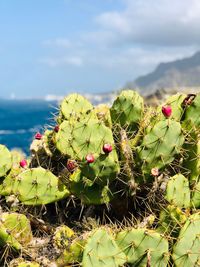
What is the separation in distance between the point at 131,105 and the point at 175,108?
1.40 feet

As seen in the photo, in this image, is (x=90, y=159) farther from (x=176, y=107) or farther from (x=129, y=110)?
(x=176, y=107)

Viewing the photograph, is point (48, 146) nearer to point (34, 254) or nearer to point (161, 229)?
point (34, 254)

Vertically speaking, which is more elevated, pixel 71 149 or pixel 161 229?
pixel 71 149

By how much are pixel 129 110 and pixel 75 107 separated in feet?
2.06

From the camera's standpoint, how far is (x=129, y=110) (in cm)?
472

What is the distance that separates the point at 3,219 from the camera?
4223 mm

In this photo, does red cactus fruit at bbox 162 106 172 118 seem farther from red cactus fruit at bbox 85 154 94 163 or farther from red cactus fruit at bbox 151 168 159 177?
red cactus fruit at bbox 85 154 94 163

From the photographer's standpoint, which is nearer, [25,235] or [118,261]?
[118,261]

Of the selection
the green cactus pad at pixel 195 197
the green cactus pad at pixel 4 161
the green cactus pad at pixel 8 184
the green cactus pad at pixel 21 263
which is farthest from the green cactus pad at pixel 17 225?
the green cactus pad at pixel 195 197

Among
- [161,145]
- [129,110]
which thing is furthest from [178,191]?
[129,110]

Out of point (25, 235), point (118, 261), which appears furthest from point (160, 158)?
point (25, 235)

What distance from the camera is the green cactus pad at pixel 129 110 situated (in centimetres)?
471

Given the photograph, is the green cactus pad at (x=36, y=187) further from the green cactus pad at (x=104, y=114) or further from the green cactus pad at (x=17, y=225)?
the green cactus pad at (x=104, y=114)

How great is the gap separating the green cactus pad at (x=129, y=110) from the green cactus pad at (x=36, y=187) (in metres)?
0.77
